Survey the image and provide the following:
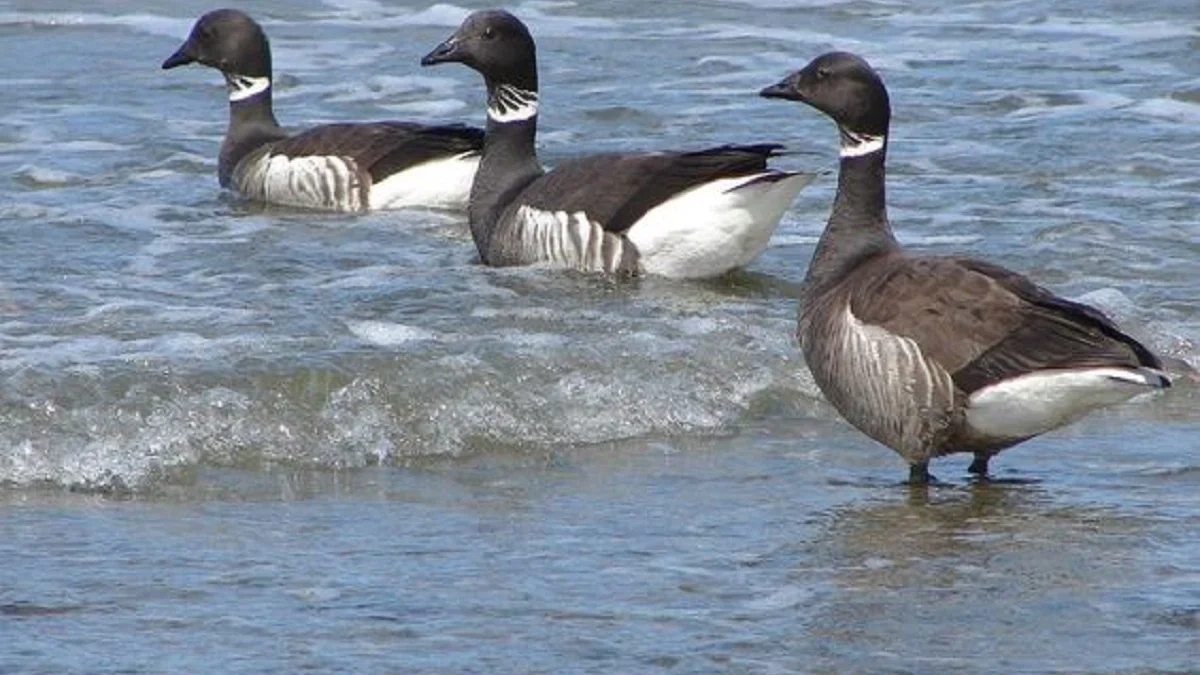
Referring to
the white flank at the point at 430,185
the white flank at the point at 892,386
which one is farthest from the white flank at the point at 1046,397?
the white flank at the point at 430,185

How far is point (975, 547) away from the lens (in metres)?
7.18

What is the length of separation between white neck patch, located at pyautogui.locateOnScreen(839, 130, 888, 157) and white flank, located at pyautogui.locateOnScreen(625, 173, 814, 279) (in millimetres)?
2625

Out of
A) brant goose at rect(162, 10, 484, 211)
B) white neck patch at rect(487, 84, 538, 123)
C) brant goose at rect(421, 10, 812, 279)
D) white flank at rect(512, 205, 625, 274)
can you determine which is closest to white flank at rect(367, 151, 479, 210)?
brant goose at rect(162, 10, 484, 211)

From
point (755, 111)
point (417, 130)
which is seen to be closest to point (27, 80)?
point (417, 130)

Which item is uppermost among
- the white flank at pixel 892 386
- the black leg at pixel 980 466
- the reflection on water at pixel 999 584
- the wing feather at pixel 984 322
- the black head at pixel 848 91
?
the black head at pixel 848 91

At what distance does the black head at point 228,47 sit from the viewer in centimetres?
1523

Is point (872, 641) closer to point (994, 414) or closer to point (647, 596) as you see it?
point (647, 596)

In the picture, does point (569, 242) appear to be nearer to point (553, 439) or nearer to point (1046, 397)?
point (553, 439)

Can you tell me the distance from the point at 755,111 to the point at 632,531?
8.32 meters

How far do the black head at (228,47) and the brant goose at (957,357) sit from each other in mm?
7530

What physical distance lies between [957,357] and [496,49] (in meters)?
5.84

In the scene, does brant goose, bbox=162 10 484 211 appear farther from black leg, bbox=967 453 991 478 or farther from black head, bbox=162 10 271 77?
black leg, bbox=967 453 991 478

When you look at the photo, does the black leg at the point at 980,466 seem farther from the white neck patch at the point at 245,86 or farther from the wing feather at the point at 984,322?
the white neck patch at the point at 245,86

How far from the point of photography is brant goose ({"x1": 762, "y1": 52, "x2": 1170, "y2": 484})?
7.59 metres
